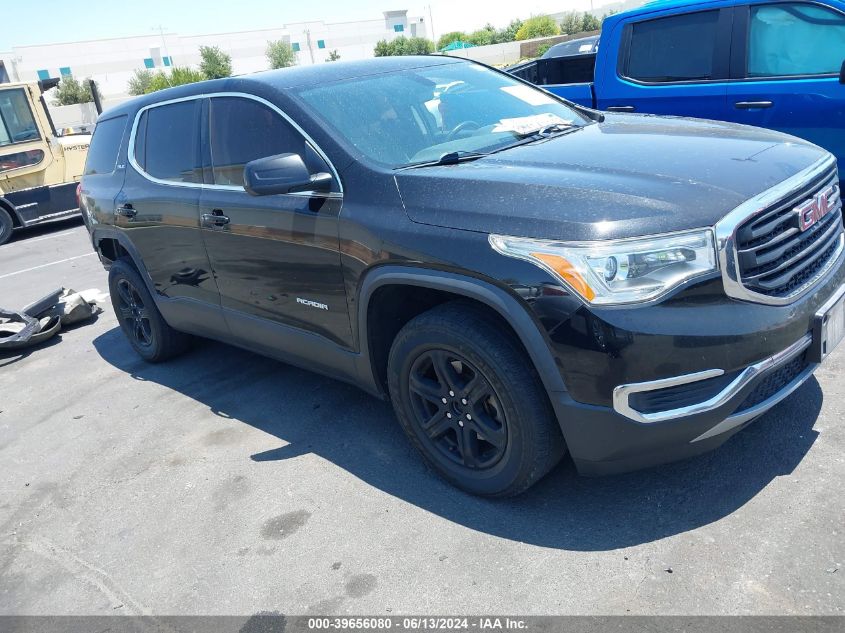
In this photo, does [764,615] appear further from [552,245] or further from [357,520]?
[357,520]

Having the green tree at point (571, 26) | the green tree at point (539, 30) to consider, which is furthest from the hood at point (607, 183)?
the green tree at point (571, 26)

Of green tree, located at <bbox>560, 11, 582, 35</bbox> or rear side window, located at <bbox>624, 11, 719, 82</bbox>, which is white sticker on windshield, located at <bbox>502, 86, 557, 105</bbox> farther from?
green tree, located at <bbox>560, 11, 582, 35</bbox>

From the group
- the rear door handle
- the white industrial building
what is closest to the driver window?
the rear door handle

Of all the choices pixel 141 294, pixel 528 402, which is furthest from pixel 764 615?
pixel 141 294

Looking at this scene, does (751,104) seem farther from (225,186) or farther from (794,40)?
(225,186)

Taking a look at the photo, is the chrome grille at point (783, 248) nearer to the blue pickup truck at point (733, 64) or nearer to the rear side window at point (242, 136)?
the rear side window at point (242, 136)

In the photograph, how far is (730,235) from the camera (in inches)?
97.5

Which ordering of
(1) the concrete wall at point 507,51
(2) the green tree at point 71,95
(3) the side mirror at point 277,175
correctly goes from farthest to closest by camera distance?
(1) the concrete wall at point 507,51
(2) the green tree at point 71,95
(3) the side mirror at point 277,175

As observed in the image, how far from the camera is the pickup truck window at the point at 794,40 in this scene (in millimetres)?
5277

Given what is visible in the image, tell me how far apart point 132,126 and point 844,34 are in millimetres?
5053

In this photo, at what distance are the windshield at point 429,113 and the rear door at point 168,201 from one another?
1.07 metres

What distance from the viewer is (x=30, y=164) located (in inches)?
491

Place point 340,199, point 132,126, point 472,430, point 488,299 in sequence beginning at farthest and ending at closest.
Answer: point 132,126 < point 340,199 < point 472,430 < point 488,299

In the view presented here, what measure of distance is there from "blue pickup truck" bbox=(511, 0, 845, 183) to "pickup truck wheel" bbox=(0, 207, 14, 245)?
33.5ft
